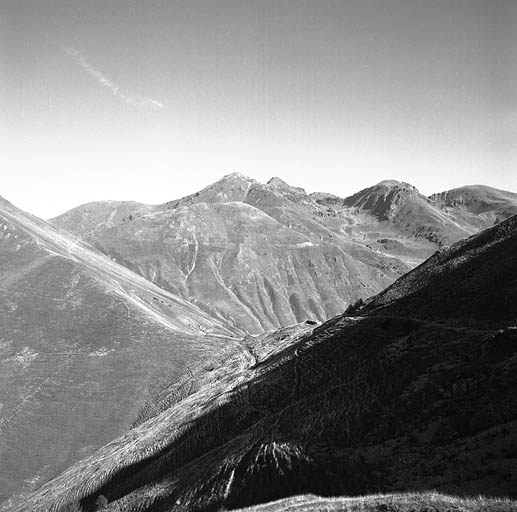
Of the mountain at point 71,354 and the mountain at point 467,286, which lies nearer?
the mountain at point 467,286

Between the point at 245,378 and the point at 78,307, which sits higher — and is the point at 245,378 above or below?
below

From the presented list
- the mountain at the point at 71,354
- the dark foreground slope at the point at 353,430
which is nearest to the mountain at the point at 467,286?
the dark foreground slope at the point at 353,430

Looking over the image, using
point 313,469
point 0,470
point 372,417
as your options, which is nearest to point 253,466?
point 313,469

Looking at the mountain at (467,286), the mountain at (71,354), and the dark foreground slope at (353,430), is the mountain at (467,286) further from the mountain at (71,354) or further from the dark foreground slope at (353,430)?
the mountain at (71,354)

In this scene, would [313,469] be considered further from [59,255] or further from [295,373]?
[59,255]

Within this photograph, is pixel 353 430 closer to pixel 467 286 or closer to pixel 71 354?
pixel 467 286

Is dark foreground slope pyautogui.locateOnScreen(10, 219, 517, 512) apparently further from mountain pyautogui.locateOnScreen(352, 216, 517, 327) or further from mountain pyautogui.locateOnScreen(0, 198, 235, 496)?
mountain pyautogui.locateOnScreen(0, 198, 235, 496)
